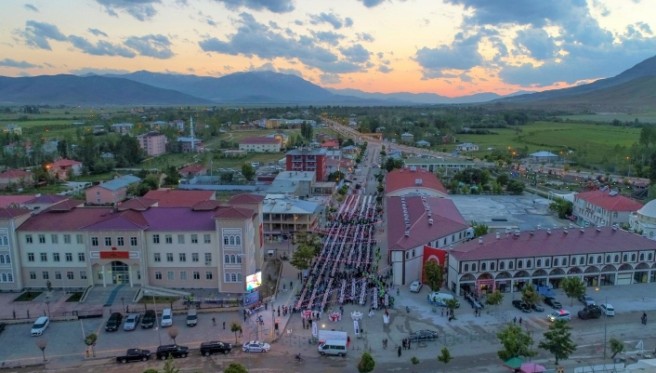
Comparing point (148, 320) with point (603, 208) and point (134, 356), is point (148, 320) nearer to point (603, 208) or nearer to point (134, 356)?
point (134, 356)

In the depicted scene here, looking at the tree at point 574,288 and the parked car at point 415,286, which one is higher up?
the tree at point 574,288

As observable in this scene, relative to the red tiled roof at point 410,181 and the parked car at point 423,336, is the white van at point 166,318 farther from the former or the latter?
the red tiled roof at point 410,181

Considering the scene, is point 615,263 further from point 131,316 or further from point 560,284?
point 131,316

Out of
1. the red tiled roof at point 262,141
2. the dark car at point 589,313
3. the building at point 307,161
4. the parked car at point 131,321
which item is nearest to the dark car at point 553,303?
the dark car at point 589,313

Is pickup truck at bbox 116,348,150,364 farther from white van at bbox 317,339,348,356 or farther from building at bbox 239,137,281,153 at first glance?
building at bbox 239,137,281,153

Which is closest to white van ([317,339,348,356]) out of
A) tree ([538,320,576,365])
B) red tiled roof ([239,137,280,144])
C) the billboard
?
the billboard


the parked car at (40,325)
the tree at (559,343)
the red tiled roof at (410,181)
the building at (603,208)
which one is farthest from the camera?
the red tiled roof at (410,181)

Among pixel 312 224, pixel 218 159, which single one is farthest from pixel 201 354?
pixel 218 159
